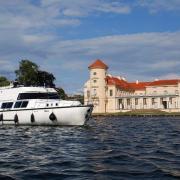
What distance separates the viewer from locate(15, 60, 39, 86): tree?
404 ft

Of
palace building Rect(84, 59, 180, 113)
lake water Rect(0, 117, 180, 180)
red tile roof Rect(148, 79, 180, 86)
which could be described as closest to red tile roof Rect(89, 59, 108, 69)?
palace building Rect(84, 59, 180, 113)

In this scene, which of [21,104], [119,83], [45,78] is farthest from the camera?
[119,83]

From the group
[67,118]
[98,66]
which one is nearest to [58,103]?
[67,118]

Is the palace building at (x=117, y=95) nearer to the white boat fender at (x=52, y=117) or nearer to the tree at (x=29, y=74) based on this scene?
the tree at (x=29, y=74)

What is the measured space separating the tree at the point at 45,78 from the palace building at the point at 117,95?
39488 millimetres

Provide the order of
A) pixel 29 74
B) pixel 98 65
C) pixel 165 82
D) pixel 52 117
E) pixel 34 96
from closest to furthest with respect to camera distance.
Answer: pixel 52 117 → pixel 34 96 → pixel 29 74 → pixel 98 65 → pixel 165 82

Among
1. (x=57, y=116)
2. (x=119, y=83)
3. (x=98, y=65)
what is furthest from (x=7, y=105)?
(x=119, y=83)

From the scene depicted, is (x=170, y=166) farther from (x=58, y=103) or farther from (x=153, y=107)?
(x=153, y=107)

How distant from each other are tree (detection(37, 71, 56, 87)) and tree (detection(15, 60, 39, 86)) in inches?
75.5

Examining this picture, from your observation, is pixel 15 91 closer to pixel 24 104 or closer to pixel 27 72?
pixel 24 104

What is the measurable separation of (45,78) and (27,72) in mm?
7594

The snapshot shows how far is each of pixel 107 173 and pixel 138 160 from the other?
10.4ft

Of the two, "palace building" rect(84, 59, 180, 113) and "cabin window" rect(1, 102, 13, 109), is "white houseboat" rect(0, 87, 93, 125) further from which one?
"palace building" rect(84, 59, 180, 113)

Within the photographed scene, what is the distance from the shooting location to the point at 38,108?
4716 centimetres
